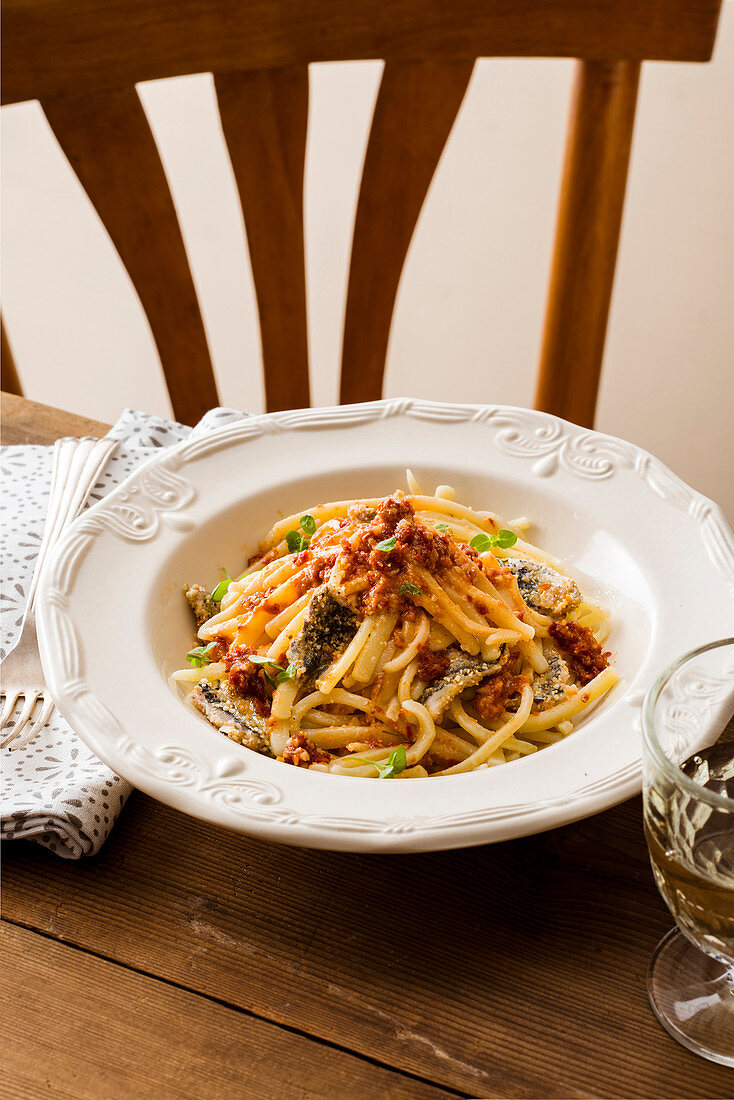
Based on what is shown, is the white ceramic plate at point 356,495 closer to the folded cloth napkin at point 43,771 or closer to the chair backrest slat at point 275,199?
the folded cloth napkin at point 43,771

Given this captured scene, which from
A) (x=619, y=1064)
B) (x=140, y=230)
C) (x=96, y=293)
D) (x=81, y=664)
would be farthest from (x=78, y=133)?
(x=96, y=293)

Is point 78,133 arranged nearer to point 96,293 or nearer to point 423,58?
point 423,58

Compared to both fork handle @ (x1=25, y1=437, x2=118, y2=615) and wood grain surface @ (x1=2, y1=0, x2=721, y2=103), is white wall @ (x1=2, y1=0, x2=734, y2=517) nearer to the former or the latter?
wood grain surface @ (x1=2, y1=0, x2=721, y2=103)

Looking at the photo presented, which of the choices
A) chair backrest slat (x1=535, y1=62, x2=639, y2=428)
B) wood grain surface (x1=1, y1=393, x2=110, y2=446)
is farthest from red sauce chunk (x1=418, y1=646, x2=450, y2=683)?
chair backrest slat (x1=535, y1=62, x2=639, y2=428)

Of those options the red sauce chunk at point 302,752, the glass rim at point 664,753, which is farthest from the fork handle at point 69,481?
the glass rim at point 664,753

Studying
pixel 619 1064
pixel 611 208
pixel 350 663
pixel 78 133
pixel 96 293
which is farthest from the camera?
pixel 96 293

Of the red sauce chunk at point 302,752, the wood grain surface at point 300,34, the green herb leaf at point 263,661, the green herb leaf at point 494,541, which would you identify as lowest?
the red sauce chunk at point 302,752

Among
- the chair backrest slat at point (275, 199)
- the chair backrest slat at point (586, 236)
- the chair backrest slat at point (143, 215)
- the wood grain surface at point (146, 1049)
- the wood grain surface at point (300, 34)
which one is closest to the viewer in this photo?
the wood grain surface at point (146, 1049)
